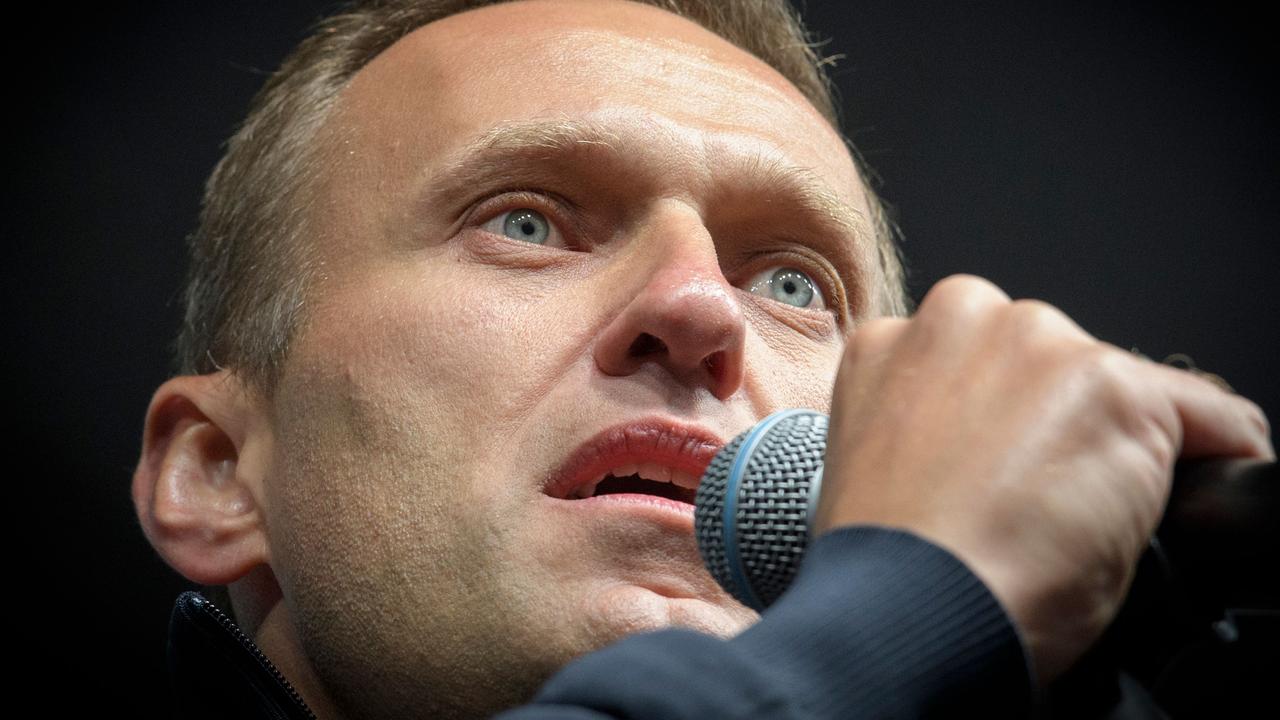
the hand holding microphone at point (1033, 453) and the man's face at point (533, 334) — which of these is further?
the man's face at point (533, 334)

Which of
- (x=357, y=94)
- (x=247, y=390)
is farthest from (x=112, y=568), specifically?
(x=357, y=94)

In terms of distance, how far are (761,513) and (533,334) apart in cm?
59

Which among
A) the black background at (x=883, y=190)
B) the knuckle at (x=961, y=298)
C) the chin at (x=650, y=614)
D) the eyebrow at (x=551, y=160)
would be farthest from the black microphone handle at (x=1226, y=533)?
the black background at (x=883, y=190)

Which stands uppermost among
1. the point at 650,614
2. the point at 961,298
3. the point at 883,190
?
the point at 961,298

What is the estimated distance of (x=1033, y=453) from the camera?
874 mm

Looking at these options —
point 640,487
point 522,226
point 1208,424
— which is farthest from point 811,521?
point 522,226

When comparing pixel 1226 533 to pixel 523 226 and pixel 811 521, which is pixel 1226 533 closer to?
pixel 811 521

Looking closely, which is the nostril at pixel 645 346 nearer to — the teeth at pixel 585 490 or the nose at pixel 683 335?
the nose at pixel 683 335

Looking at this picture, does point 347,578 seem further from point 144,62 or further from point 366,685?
point 144,62

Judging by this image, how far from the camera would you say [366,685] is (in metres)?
1.55

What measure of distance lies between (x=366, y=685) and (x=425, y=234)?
2.08 feet

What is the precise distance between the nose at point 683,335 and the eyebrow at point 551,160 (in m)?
0.30

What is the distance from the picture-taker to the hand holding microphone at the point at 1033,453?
85cm

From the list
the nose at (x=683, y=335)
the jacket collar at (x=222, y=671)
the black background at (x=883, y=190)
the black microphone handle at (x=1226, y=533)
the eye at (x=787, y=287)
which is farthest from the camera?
the black background at (x=883, y=190)
